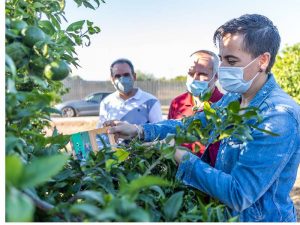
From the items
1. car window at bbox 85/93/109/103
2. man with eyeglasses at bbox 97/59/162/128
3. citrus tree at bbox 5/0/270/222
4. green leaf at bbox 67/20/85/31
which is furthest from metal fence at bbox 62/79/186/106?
citrus tree at bbox 5/0/270/222

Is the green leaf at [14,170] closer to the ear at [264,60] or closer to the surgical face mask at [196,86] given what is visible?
the ear at [264,60]

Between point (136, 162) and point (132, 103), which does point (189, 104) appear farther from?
point (136, 162)

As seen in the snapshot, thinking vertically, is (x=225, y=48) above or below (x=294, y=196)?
above

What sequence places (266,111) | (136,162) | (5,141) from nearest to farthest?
1. (5,141)
2. (136,162)
3. (266,111)

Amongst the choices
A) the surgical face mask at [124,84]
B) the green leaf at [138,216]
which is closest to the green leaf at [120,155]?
the green leaf at [138,216]

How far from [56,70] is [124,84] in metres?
3.29

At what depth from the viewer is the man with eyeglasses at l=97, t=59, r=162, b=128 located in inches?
160

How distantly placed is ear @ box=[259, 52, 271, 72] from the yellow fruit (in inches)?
44.4

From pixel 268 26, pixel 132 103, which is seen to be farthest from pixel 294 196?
pixel 268 26

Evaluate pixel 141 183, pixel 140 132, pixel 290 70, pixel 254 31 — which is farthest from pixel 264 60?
pixel 290 70

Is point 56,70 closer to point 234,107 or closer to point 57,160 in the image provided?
point 57,160

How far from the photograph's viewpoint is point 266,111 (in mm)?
1640

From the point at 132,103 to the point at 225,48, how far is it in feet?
7.75

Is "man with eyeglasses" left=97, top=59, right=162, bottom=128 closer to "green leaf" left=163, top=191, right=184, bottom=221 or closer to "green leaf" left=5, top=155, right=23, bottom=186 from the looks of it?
"green leaf" left=163, top=191, right=184, bottom=221
